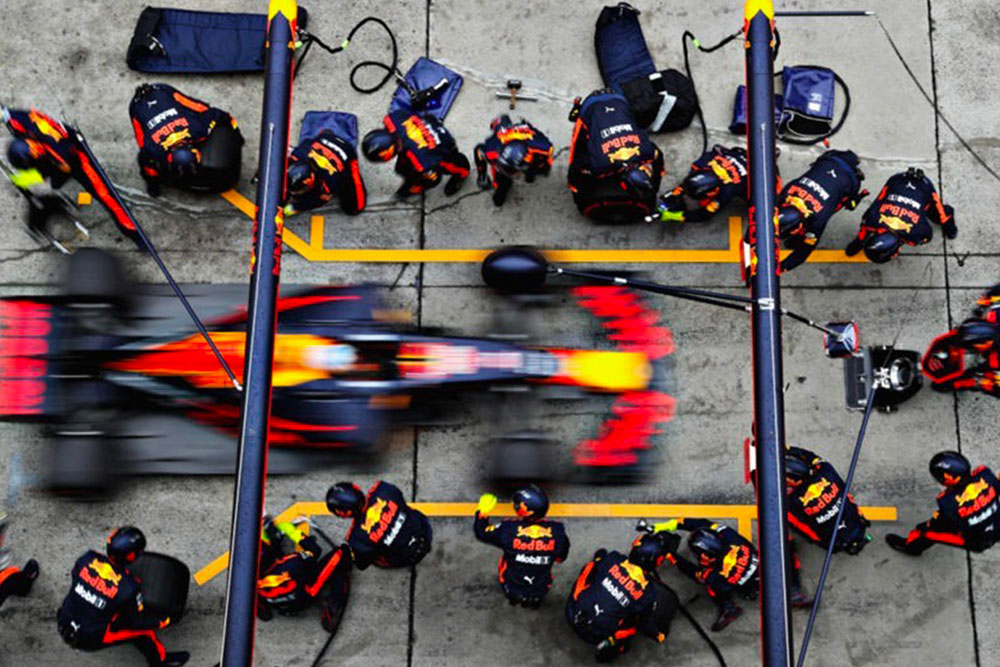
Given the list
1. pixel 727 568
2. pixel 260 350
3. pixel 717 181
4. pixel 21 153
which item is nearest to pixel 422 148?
pixel 717 181

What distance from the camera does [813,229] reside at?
28.0ft

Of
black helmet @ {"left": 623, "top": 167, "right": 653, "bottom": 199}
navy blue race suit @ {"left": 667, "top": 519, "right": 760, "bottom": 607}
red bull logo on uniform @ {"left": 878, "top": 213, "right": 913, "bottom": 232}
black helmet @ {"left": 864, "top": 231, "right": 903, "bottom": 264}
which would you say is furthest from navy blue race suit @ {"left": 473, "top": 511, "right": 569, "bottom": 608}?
red bull logo on uniform @ {"left": 878, "top": 213, "right": 913, "bottom": 232}

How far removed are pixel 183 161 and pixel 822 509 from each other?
6.26m

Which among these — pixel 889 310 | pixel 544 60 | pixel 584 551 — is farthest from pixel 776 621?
pixel 544 60

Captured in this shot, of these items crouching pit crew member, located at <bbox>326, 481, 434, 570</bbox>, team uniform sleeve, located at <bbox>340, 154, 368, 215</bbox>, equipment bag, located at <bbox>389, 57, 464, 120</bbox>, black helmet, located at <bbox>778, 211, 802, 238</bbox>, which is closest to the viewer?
crouching pit crew member, located at <bbox>326, 481, 434, 570</bbox>

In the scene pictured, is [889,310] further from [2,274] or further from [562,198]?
[2,274]

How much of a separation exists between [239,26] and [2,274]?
11.2ft

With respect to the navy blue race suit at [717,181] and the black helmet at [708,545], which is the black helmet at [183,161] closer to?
the navy blue race suit at [717,181]

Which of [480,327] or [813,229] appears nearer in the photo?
[813,229]

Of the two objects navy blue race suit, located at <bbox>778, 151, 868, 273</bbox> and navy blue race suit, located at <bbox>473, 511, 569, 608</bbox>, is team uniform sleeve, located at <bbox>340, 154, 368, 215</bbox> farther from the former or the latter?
navy blue race suit, located at <bbox>778, 151, 868, 273</bbox>

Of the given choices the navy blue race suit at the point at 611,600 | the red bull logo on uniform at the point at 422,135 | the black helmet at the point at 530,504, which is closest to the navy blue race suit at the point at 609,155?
the red bull logo on uniform at the point at 422,135

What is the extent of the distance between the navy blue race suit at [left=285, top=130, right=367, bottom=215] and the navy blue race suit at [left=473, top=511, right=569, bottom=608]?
10.8 feet

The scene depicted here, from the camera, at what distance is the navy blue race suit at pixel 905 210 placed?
8.54 meters

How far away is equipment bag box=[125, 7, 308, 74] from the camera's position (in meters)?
9.80
